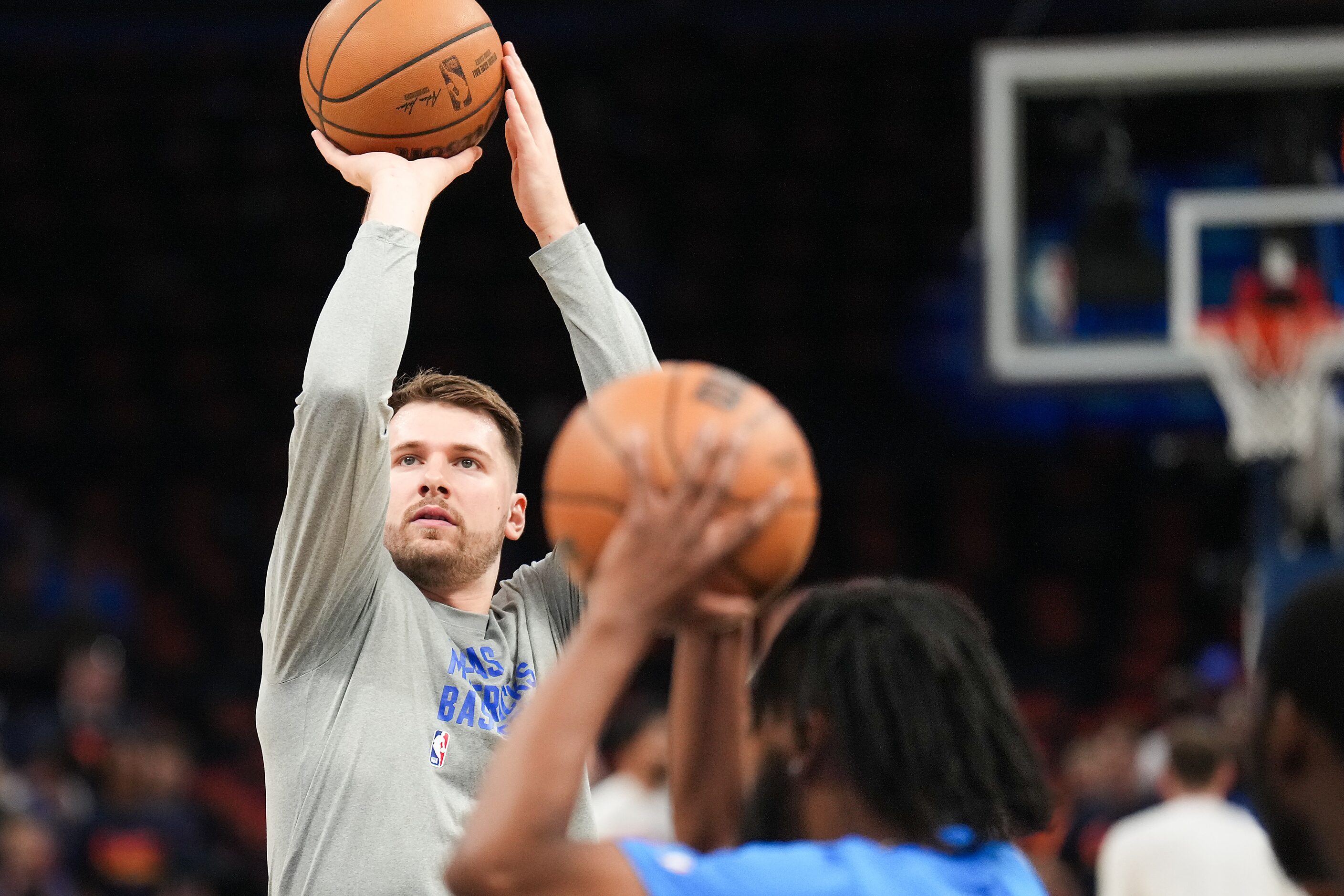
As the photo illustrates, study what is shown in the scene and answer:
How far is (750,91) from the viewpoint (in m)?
14.8

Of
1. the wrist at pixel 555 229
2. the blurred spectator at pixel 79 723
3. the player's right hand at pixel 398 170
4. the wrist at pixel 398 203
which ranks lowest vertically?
the blurred spectator at pixel 79 723

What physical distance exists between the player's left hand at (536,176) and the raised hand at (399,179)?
3.6 inches

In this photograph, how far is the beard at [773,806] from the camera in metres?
1.94

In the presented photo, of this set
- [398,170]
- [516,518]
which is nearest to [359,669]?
[516,518]

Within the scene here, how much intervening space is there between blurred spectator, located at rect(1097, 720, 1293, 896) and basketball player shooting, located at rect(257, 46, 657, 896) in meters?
3.48

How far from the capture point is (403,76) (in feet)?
9.07

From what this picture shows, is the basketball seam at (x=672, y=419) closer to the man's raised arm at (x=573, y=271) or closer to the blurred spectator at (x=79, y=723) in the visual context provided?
the man's raised arm at (x=573, y=271)

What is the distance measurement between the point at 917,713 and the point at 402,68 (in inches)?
60.5

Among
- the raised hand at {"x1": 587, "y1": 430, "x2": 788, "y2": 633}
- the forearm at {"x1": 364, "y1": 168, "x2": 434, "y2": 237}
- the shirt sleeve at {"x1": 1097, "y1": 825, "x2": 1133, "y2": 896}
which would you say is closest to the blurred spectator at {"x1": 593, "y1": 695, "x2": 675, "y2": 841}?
the shirt sleeve at {"x1": 1097, "y1": 825, "x2": 1133, "y2": 896}

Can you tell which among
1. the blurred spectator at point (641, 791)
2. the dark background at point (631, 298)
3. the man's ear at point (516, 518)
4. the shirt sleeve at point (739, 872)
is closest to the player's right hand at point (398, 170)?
the man's ear at point (516, 518)

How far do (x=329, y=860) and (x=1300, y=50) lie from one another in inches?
246

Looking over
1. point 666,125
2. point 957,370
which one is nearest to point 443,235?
point 666,125

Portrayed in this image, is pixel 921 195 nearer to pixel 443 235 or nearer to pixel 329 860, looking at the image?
pixel 443 235

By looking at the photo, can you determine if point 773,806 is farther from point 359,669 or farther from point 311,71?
point 311,71
